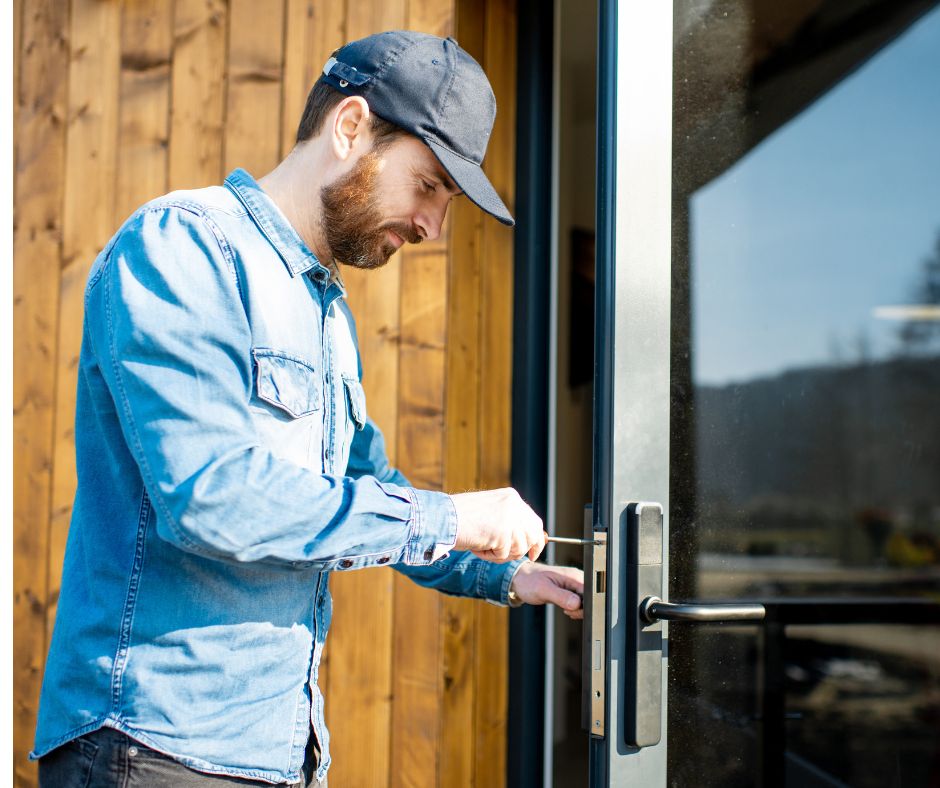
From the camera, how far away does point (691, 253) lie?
1268mm

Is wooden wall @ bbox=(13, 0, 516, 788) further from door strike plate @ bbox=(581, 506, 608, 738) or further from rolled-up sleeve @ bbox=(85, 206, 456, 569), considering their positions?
rolled-up sleeve @ bbox=(85, 206, 456, 569)

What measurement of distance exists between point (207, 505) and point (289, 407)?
20 cm

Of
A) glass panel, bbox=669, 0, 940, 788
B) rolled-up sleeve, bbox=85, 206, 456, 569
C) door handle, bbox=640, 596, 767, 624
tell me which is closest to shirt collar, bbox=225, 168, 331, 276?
rolled-up sleeve, bbox=85, 206, 456, 569

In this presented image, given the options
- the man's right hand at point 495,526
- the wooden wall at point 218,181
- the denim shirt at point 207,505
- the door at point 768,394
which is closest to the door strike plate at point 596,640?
the door at point 768,394

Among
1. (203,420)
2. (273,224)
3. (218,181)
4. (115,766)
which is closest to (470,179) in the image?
(273,224)

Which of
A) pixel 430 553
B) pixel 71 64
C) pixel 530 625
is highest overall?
pixel 71 64

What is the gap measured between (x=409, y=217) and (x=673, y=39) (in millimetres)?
474

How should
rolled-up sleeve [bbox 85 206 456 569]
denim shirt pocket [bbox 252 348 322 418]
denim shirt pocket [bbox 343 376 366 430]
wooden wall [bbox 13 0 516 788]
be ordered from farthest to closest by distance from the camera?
1. wooden wall [bbox 13 0 516 788]
2. denim shirt pocket [bbox 343 376 366 430]
3. denim shirt pocket [bbox 252 348 322 418]
4. rolled-up sleeve [bbox 85 206 456 569]

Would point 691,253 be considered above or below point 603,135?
A: below

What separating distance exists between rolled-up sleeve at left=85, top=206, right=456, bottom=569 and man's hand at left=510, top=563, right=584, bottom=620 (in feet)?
1.18

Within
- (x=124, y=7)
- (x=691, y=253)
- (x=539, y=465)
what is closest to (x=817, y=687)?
(x=691, y=253)

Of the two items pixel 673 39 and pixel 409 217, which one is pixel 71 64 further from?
pixel 673 39

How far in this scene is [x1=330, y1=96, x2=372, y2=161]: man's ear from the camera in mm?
1173

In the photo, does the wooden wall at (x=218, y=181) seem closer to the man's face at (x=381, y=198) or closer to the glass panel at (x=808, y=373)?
the man's face at (x=381, y=198)
